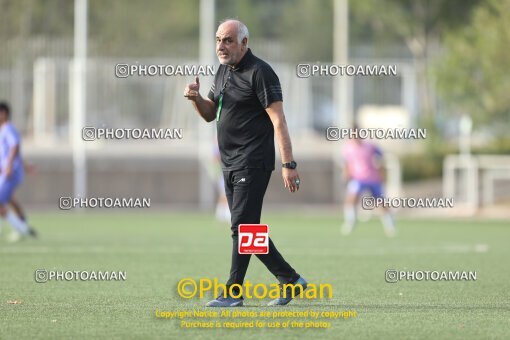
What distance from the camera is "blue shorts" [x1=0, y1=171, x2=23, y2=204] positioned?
20.4 m

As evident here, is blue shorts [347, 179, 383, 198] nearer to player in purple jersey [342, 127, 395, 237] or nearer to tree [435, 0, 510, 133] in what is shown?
player in purple jersey [342, 127, 395, 237]

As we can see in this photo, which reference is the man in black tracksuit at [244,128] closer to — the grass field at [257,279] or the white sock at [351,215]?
the grass field at [257,279]

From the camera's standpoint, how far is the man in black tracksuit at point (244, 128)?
1065 centimetres

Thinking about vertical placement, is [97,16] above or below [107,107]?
above

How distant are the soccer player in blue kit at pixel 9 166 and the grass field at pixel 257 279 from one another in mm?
446

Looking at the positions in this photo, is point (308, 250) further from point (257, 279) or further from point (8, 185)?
point (257, 279)

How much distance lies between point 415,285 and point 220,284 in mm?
2175

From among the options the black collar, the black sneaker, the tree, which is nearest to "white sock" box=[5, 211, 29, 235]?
the black sneaker

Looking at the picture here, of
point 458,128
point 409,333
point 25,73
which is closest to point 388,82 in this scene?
point 458,128

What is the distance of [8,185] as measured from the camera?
20.6 m

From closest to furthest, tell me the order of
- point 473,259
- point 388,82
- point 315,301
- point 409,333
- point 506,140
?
point 409,333 < point 315,301 < point 473,259 < point 506,140 < point 388,82

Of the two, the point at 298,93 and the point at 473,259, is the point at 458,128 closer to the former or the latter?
the point at 298,93

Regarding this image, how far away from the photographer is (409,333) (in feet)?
30.6

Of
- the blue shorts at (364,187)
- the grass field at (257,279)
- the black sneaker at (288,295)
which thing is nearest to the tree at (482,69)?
the grass field at (257,279)
